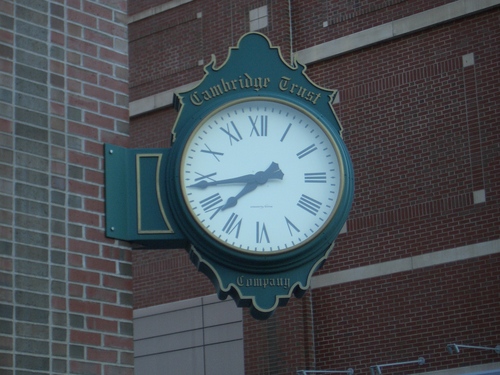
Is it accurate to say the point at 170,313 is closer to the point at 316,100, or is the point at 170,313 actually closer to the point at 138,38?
the point at 138,38

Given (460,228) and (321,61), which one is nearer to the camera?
(460,228)

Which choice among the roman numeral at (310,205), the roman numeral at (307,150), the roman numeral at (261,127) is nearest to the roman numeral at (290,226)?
the roman numeral at (310,205)

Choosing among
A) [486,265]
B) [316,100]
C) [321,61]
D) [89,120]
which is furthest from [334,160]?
[321,61]

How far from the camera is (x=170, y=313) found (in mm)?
22000

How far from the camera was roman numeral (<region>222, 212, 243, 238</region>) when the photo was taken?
6805 mm

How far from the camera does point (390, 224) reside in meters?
20.0

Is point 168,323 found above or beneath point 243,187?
above

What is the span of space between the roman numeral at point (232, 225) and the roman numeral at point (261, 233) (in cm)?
10

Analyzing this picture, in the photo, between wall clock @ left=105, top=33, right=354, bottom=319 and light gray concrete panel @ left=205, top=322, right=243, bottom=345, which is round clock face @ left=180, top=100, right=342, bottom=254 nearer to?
wall clock @ left=105, top=33, right=354, bottom=319

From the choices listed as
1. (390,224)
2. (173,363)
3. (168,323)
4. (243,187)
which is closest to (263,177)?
(243,187)

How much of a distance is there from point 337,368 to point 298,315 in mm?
1061

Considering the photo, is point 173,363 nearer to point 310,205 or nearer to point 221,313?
point 221,313

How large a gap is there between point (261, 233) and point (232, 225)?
0.17m

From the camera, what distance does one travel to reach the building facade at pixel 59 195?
242 inches
